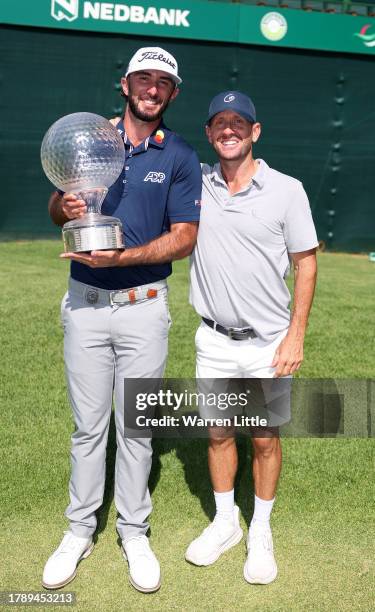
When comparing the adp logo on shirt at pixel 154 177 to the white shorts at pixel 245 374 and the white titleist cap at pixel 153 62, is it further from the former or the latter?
the white shorts at pixel 245 374

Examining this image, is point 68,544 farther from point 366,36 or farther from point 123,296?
point 366,36

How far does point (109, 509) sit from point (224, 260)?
67.5 inches

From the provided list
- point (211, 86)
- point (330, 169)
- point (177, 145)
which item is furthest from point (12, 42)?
point (177, 145)

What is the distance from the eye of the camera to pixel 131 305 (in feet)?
11.5

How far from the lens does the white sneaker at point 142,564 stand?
3.46 meters

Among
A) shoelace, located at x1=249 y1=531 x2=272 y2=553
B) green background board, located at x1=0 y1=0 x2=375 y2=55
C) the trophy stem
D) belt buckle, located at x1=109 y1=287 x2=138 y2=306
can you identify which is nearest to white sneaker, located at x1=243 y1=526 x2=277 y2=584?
shoelace, located at x1=249 y1=531 x2=272 y2=553

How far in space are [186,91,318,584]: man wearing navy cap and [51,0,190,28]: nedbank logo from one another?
11.7 meters

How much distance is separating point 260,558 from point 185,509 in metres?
0.77

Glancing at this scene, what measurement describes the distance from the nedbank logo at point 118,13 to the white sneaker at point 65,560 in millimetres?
12500

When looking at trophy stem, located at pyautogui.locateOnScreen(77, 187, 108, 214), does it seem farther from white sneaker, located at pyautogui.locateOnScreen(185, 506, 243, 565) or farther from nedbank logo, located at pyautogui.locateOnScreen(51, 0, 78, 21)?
nedbank logo, located at pyautogui.locateOnScreen(51, 0, 78, 21)

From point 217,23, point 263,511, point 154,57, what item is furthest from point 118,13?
point 263,511

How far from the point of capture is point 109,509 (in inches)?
168

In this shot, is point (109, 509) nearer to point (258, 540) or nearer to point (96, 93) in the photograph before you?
point (258, 540)

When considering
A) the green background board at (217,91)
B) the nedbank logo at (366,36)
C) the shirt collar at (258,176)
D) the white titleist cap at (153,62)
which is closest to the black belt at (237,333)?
the shirt collar at (258,176)
